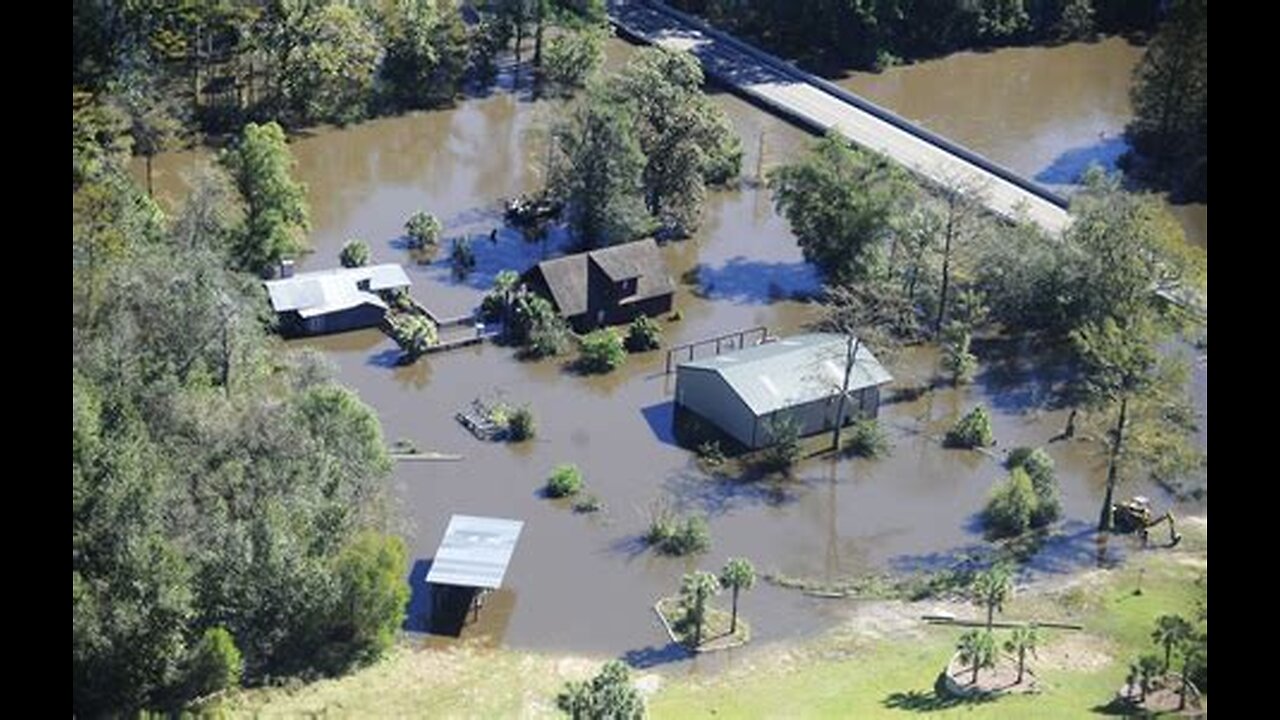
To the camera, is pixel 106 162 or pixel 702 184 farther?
pixel 702 184

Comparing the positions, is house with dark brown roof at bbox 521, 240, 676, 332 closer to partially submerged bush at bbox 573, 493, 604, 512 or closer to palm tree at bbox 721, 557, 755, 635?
partially submerged bush at bbox 573, 493, 604, 512

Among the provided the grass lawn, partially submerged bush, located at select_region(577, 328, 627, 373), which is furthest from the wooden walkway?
the grass lawn

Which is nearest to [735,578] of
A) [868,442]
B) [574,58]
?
Result: [868,442]

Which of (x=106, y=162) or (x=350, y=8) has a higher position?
(x=350, y=8)

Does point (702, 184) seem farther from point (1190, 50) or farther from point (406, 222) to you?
point (1190, 50)
